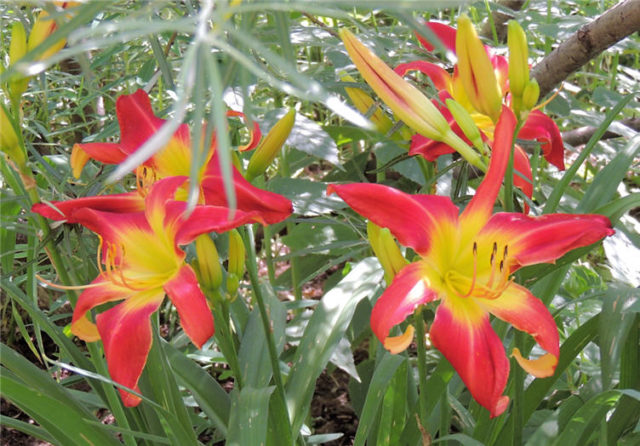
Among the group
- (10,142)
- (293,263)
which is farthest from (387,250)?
(293,263)

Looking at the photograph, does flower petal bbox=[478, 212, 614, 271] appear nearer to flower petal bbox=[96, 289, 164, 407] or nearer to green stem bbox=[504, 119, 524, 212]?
green stem bbox=[504, 119, 524, 212]

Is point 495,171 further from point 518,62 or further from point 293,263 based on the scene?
point 293,263

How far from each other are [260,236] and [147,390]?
0.85m

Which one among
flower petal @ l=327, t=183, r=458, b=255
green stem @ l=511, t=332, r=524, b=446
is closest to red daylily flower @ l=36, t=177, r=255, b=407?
flower petal @ l=327, t=183, r=458, b=255

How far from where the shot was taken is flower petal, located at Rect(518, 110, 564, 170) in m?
0.89

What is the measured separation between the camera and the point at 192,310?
0.67 m

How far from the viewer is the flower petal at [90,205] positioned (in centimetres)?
73

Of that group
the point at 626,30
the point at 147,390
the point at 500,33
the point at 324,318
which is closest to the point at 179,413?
the point at 147,390

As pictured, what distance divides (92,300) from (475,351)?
15.4 inches

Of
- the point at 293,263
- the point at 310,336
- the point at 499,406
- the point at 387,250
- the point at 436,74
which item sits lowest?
the point at 293,263

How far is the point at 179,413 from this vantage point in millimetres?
964

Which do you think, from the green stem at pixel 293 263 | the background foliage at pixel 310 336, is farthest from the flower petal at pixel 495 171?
the green stem at pixel 293 263

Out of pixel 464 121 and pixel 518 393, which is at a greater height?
pixel 464 121

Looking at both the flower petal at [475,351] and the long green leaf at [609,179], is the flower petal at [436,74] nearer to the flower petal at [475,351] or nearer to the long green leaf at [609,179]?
the long green leaf at [609,179]
